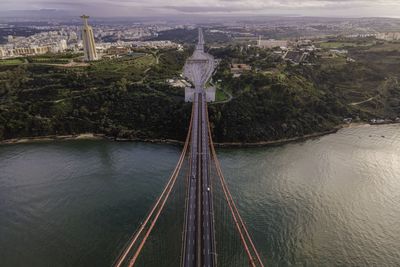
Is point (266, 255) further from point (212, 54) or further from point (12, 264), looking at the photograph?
point (212, 54)

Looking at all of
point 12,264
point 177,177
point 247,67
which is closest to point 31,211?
point 12,264

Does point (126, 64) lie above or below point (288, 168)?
above

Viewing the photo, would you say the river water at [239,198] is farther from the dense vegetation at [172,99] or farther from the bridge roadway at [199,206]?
the bridge roadway at [199,206]

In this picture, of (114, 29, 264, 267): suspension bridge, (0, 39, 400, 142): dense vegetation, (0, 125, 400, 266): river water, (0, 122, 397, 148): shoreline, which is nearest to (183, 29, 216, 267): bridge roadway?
→ (114, 29, 264, 267): suspension bridge

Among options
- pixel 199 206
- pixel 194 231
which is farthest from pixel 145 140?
pixel 194 231

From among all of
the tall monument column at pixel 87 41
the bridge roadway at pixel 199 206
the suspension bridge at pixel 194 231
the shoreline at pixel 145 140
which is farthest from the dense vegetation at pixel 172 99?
the suspension bridge at pixel 194 231

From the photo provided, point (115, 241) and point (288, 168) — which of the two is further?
point (288, 168)
